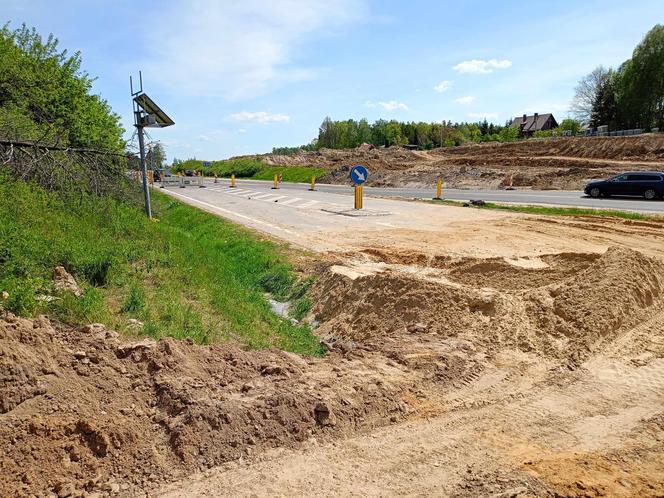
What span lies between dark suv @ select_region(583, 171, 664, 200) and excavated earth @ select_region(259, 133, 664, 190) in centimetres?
702

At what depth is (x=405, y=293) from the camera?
698cm

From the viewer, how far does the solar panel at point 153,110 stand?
1079 centimetres

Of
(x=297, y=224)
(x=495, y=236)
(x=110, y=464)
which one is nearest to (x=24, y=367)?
(x=110, y=464)

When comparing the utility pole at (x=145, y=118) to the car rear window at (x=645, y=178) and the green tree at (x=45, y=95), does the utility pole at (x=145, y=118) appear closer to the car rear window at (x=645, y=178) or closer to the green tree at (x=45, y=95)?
the green tree at (x=45, y=95)

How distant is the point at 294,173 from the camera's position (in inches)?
2381

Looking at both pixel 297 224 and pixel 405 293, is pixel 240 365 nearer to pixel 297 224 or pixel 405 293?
pixel 405 293

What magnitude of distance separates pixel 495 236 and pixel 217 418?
998 cm

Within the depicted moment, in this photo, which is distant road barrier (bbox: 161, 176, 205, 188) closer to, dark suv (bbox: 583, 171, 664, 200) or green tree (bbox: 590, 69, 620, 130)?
dark suv (bbox: 583, 171, 664, 200)

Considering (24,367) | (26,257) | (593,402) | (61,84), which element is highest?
(61,84)

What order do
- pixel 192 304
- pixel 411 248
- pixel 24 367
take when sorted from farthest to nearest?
pixel 411 248 → pixel 192 304 → pixel 24 367

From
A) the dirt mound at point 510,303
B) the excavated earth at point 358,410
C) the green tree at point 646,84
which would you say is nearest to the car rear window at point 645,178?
the dirt mound at point 510,303

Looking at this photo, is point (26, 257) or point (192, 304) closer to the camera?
point (26, 257)

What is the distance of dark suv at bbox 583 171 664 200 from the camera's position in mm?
22422

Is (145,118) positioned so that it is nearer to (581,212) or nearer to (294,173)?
(581,212)
